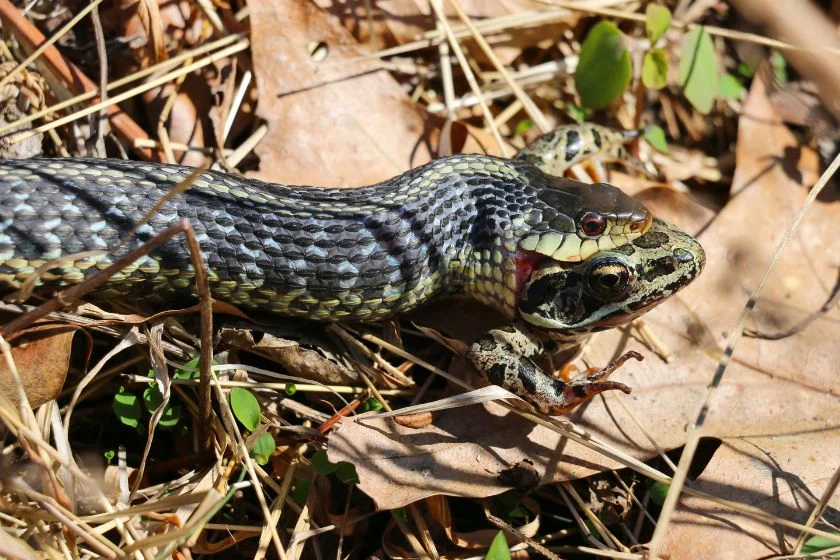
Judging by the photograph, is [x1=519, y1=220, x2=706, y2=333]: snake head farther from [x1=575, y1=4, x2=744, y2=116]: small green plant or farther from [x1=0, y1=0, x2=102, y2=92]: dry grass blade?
[x1=0, y1=0, x2=102, y2=92]: dry grass blade

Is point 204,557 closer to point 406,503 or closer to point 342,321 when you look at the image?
point 406,503

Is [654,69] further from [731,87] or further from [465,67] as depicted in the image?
[465,67]

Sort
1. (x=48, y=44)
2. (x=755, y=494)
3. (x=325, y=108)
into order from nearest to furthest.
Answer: (x=755, y=494) → (x=48, y=44) → (x=325, y=108)

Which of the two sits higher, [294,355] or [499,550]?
[294,355]

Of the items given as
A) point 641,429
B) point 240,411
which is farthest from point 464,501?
point 240,411

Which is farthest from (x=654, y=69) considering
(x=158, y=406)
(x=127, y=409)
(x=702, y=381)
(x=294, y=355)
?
(x=127, y=409)

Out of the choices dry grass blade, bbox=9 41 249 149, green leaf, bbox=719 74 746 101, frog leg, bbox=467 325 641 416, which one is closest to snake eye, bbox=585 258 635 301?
frog leg, bbox=467 325 641 416

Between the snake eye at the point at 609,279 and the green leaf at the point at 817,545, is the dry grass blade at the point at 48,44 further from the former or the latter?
the green leaf at the point at 817,545

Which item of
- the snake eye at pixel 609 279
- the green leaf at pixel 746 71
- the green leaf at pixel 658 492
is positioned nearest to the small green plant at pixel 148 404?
the snake eye at pixel 609 279
